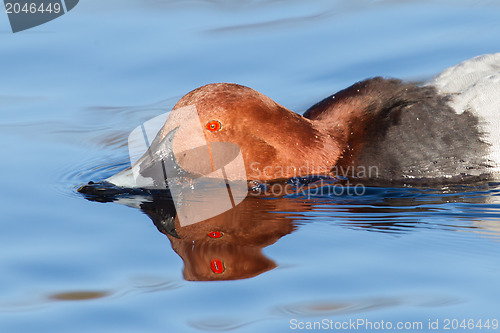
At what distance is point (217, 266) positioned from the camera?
16.3 feet

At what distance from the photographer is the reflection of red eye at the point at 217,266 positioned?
16.1 feet

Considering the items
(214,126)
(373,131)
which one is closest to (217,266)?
(214,126)

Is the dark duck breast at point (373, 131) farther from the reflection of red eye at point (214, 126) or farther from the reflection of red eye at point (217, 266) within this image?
the reflection of red eye at point (217, 266)

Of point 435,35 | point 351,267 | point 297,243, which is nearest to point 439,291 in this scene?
point 351,267

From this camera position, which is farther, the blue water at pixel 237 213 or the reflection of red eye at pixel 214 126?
the reflection of red eye at pixel 214 126

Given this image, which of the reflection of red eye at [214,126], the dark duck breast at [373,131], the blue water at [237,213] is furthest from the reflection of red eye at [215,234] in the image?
the reflection of red eye at [214,126]

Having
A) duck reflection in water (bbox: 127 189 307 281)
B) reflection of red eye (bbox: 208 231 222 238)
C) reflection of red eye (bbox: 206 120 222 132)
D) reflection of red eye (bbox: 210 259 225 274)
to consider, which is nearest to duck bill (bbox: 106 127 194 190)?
duck reflection in water (bbox: 127 189 307 281)

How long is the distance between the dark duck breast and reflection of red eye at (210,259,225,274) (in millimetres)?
1255

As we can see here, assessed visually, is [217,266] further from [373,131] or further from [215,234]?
[373,131]

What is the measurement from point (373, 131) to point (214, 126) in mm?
1171

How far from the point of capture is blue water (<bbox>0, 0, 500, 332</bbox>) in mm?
4477

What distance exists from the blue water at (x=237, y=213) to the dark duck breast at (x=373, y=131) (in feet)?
0.74

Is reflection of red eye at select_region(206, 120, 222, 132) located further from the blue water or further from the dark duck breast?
the blue water

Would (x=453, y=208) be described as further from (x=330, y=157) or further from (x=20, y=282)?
(x=20, y=282)
